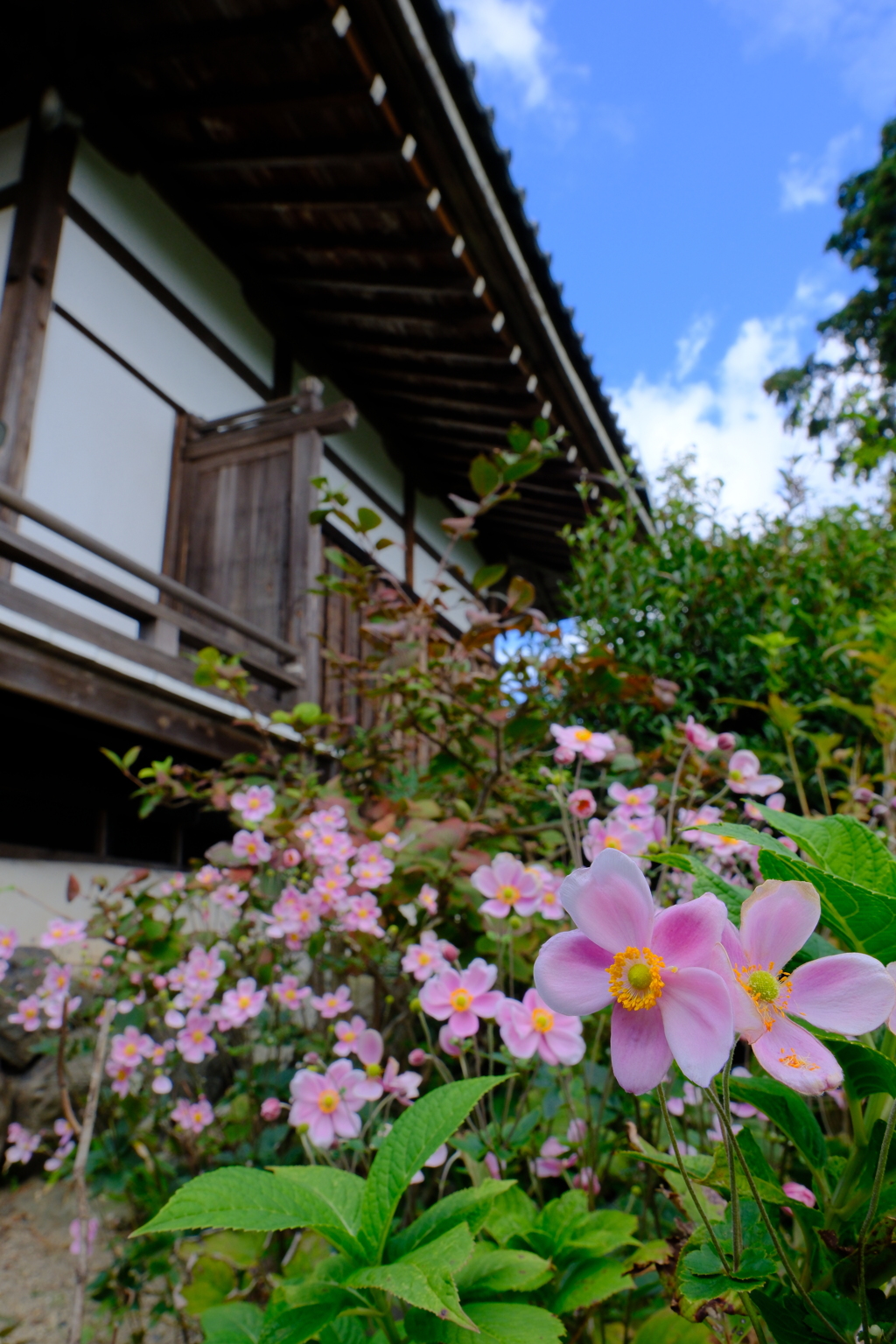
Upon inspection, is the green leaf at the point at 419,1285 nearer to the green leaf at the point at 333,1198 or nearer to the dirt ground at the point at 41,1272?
the green leaf at the point at 333,1198

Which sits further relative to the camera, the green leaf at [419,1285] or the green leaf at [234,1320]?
the green leaf at [234,1320]

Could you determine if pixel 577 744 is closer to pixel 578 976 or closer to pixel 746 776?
pixel 746 776

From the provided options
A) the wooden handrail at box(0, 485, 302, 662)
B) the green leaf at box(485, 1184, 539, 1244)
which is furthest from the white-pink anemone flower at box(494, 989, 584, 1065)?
the wooden handrail at box(0, 485, 302, 662)

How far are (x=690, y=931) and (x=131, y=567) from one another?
2.92 m

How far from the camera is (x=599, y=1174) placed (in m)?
1.21

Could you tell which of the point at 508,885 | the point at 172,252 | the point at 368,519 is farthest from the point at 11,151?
the point at 508,885

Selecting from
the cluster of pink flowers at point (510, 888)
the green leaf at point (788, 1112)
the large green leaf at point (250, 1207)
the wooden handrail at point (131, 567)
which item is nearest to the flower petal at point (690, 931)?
the green leaf at point (788, 1112)

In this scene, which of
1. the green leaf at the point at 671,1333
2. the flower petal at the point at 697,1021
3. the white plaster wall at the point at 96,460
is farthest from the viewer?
the white plaster wall at the point at 96,460

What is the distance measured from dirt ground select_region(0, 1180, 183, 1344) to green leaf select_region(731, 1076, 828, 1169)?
153 centimetres

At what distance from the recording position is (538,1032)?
971mm

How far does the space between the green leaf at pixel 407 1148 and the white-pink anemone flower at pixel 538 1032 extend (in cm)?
22

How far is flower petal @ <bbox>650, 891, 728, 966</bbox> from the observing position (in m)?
0.42

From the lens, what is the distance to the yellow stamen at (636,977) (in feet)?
1.42

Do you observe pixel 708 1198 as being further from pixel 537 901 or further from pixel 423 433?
pixel 423 433
